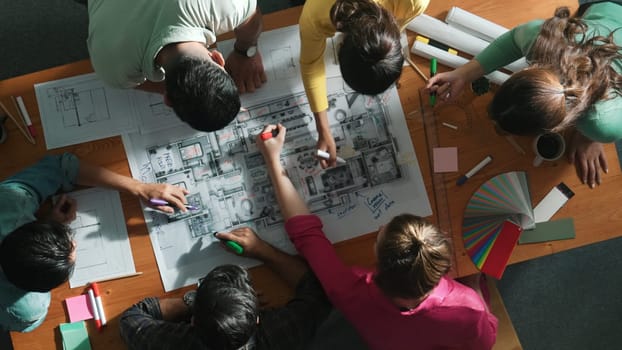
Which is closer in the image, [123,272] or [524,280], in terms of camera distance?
[123,272]

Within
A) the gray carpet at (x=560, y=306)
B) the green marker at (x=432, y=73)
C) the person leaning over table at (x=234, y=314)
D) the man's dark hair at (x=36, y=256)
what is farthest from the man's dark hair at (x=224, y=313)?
the gray carpet at (x=560, y=306)

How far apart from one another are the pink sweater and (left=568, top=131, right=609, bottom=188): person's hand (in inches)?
17.1

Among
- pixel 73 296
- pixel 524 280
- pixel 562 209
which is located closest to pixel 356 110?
pixel 562 209

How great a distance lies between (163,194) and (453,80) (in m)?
0.79

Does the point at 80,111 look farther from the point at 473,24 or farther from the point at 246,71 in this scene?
the point at 473,24

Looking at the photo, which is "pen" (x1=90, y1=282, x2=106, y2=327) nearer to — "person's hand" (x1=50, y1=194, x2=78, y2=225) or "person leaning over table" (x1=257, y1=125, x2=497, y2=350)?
"person's hand" (x1=50, y1=194, x2=78, y2=225)

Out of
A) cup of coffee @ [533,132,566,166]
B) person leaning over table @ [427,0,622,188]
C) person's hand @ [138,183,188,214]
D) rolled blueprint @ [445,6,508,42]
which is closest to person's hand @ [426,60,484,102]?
person leaning over table @ [427,0,622,188]

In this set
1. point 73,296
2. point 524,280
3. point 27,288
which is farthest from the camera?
point 524,280

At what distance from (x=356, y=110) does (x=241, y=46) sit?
337 mm

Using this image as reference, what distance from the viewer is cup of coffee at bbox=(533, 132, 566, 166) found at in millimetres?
1247

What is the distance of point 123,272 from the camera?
47.6 inches

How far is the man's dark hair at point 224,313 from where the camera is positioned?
1044mm

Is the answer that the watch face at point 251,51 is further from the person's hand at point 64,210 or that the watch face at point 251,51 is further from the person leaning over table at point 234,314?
the person's hand at point 64,210

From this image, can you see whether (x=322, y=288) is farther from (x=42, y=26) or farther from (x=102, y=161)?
(x=42, y=26)
